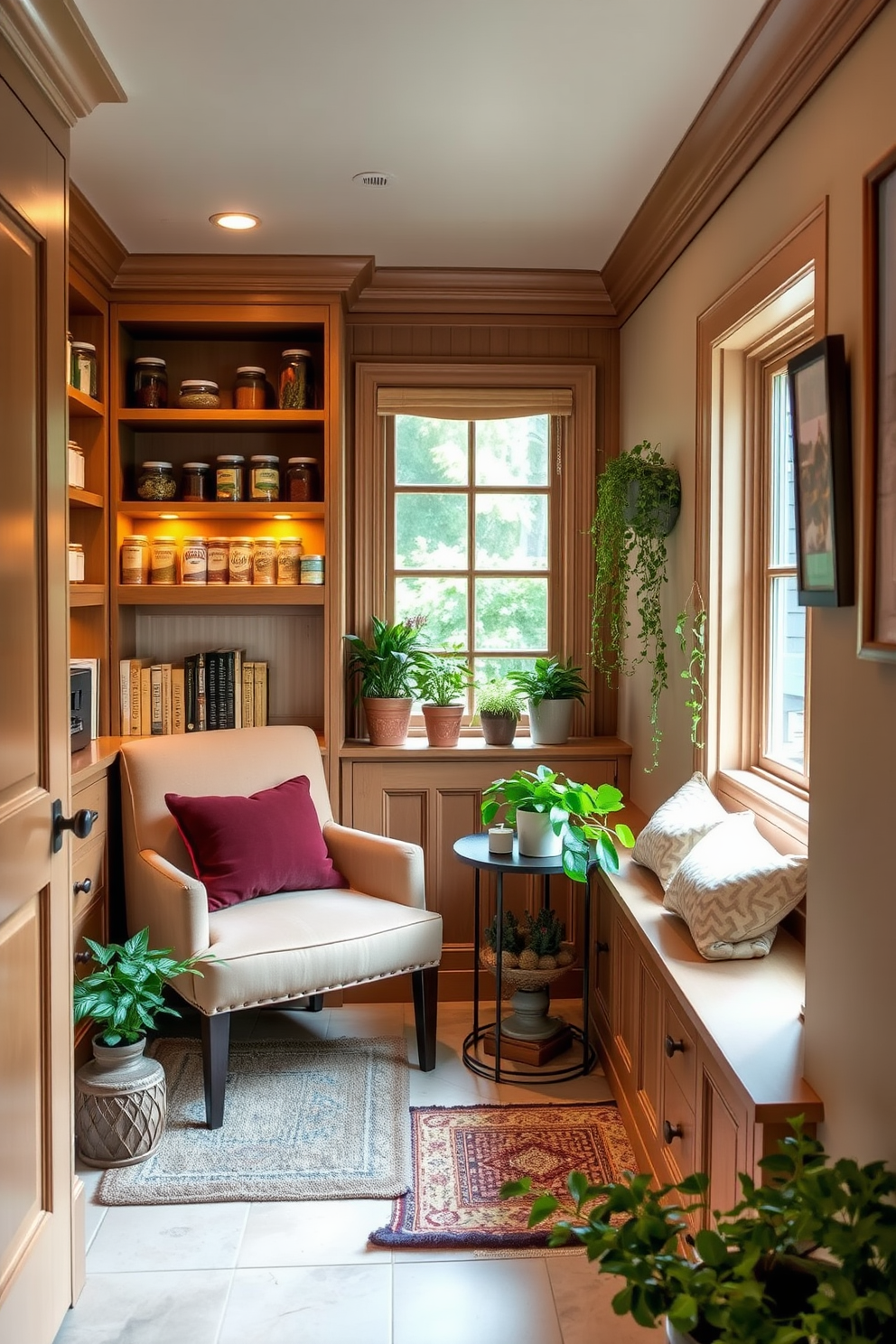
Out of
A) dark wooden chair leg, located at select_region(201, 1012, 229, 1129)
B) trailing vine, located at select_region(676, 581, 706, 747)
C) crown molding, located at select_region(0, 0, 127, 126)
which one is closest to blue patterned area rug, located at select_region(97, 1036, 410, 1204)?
dark wooden chair leg, located at select_region(201, 1012, 229, 1129)

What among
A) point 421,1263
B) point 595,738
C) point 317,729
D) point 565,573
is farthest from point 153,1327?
point 565,573

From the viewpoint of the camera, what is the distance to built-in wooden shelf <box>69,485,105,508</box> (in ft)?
11.1

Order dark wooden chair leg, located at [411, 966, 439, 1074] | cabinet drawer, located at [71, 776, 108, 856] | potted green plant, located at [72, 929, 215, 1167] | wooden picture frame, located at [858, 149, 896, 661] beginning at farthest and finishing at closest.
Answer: dark wooden chair leg, located at [411, 966, 439, 1074] < cabinet drawer, located at [71, 776, 108, 856] < potted green plant, located at [72, 929, 215, 1167] < wooden picture frame, located at [858, 149, 896, 661]

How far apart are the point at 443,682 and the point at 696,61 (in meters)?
2.12

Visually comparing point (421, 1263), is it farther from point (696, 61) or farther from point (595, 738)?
point (696, 61)

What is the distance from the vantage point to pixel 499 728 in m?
3.87

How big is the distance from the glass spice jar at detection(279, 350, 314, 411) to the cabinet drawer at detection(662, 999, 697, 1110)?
238 centimetres

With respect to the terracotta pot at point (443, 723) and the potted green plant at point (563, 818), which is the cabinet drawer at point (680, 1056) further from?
the terracotta pot at point (443, 723)

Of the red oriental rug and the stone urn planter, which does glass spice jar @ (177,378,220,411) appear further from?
the red oriental rug

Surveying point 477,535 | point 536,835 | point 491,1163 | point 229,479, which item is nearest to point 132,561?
point 229,479

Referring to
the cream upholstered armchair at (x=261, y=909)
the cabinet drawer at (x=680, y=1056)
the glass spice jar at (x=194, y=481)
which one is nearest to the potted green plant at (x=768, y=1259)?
the cabinet drawer at (x=680, y=1056)

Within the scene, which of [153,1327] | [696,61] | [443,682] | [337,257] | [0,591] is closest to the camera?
[0,591]

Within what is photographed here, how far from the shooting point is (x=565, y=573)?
4.12 m

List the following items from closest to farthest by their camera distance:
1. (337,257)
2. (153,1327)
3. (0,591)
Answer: (0,591), (153,1327), (337,257)
